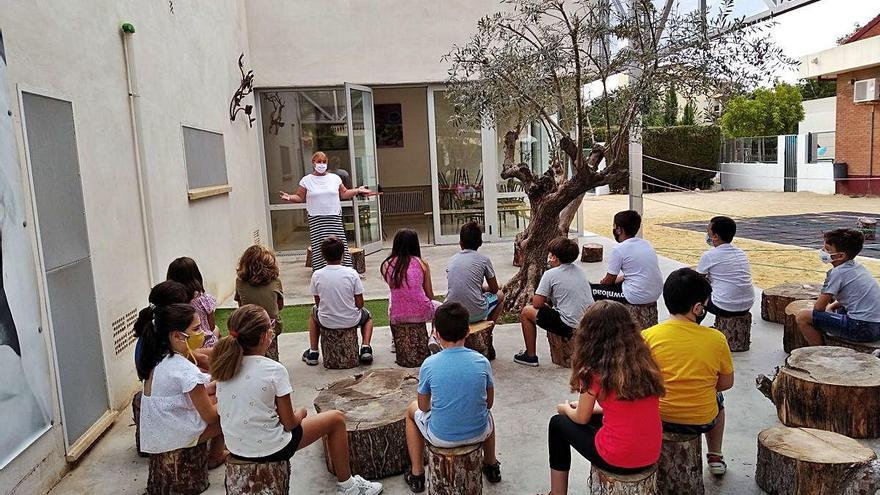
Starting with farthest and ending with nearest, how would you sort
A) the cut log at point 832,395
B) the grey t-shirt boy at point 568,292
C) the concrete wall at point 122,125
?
the grey t-shirt boy at point 568,292, the concrete wall at point 122,125, the cut log at point 832,395

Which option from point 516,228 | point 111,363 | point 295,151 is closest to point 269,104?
point 295,151

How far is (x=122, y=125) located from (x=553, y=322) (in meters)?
3.61

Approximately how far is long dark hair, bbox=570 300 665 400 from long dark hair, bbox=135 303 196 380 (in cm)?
188

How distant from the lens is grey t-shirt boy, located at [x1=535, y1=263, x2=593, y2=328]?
4500 mm

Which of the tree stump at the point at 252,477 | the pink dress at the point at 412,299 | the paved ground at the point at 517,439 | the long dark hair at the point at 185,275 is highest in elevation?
the long dark hair at the point at 185,275

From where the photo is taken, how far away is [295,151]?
35.9ft

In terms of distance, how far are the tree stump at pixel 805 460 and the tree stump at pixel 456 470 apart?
1.32 metres

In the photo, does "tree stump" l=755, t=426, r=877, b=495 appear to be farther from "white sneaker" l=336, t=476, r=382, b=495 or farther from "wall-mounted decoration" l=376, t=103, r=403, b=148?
"wall-mounted decoration" l=376, t=103, r=403, b=148

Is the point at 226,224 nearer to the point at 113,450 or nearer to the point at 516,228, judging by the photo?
the point at 113,450

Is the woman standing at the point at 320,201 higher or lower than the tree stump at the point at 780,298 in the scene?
higher

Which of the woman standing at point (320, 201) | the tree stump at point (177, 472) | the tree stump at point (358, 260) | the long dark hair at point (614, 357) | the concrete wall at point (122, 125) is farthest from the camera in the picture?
the tree stump at point (358, 260)

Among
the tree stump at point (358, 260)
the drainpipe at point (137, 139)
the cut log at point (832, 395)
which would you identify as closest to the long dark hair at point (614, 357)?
the cut log at point (832, 395)

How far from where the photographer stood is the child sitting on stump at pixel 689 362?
9.18 feet

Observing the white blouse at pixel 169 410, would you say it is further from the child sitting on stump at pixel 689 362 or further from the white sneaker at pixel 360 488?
the child sitting on stump at pixel 689 362
